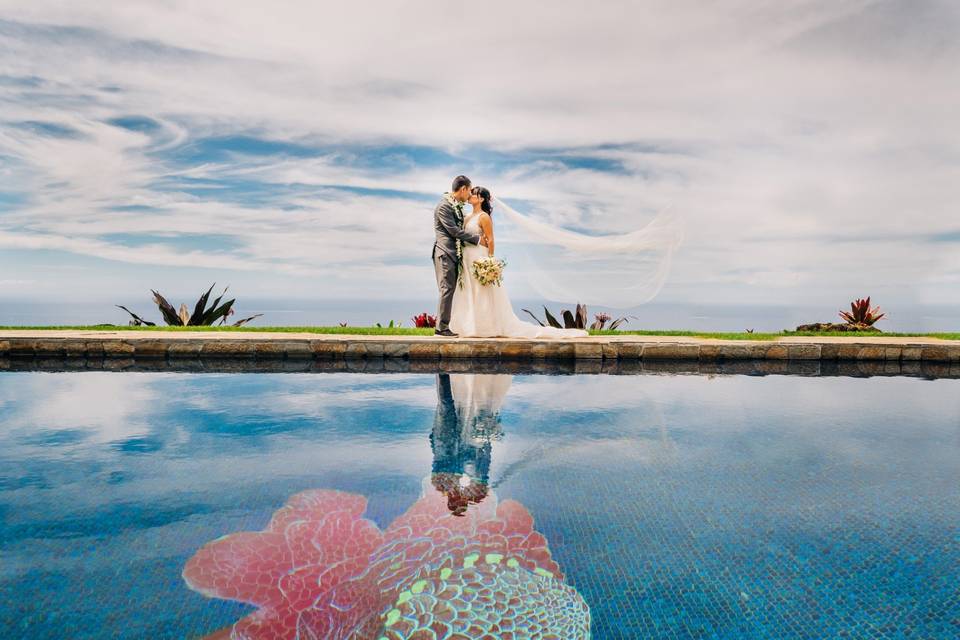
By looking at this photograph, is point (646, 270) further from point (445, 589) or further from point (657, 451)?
point (445, 589)

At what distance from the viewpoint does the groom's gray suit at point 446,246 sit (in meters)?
9.36

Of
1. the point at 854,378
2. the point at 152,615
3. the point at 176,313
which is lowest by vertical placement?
the point at 152,615

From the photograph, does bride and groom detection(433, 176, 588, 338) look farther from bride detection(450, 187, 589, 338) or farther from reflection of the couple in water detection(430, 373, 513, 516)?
reflection of the couple in water detection(430, 373, 513, 516)

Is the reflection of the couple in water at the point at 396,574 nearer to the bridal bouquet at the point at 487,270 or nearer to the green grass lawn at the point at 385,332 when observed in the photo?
the bridal bouquet at the point at 487,270

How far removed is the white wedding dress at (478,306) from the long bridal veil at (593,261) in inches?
24.3

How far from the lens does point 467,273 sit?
963cm

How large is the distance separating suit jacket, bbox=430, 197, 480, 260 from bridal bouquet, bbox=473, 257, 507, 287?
13.1 inches

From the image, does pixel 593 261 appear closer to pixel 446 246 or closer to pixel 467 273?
pixel 467 273

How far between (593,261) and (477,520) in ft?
23.6

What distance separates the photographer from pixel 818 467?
14.4 feet

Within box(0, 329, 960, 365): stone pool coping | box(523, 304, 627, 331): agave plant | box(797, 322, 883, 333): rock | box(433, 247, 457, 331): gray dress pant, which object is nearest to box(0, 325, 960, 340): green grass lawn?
box(433, 247, 457, 331): gray dress pant

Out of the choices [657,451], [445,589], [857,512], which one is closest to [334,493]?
[445,589]

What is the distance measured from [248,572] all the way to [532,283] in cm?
776

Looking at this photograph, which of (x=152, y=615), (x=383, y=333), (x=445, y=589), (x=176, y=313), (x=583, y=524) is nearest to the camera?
(x=152, y=615)
